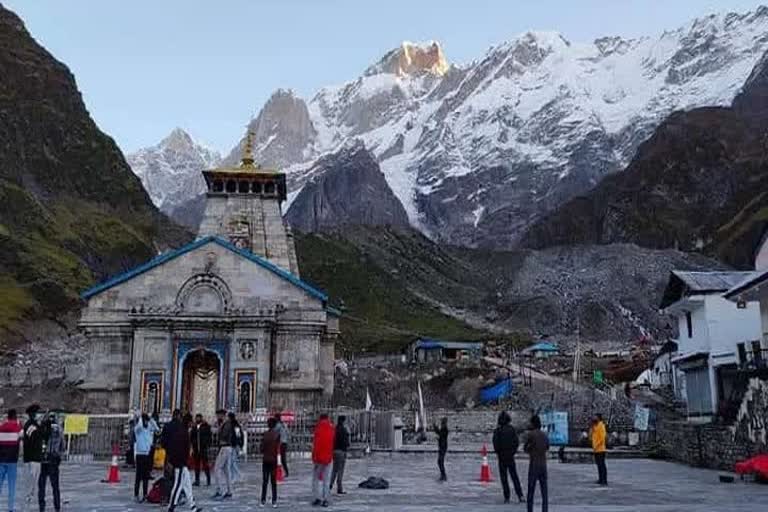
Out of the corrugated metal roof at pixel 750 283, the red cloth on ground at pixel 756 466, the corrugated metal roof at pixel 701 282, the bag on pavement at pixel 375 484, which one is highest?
the corrugated metal roof at pixel 701 282

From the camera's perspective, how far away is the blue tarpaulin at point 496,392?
53.8m

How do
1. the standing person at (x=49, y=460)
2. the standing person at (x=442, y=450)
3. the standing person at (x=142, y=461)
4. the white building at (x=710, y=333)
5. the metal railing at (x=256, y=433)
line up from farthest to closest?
the white building at (x=710, y=333) → the metal railing at (x=256, y=433) → the standing person at (x=442, y=450) → the standing person at (x=142, y=461) → the standing person at (x=49, y=460)

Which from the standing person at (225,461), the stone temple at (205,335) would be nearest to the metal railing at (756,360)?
the standing person at (225,461)

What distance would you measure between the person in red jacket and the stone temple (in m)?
21.4

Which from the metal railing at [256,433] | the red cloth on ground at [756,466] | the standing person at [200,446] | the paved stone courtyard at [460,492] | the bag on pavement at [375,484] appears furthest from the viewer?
the metal railing at [256,433]

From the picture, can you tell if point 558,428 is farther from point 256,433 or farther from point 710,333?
point 256,433

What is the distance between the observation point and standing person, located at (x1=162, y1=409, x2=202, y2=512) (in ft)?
47.4

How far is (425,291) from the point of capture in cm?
13350

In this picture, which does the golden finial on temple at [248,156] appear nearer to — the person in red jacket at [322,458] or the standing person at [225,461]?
the standing person at [225,461]

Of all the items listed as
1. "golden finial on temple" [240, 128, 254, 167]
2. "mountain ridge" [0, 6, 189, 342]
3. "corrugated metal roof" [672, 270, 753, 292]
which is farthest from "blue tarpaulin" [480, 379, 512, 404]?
"mountain ridge" [0, 6, 189, 342]

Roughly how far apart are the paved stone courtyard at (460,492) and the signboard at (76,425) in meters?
3.38

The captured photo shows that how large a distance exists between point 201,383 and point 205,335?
345 centimetres

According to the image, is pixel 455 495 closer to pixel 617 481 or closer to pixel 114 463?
pixel 617 481

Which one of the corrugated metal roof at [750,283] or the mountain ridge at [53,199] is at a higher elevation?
the mountain ridge at [53,199]
